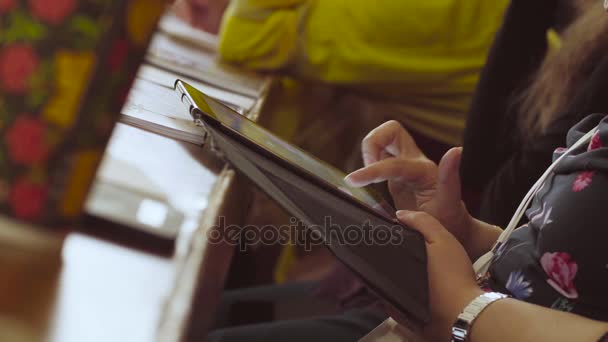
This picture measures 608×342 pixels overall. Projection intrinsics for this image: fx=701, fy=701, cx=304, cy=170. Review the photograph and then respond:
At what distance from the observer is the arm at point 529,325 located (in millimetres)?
570

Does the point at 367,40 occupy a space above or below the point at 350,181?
above

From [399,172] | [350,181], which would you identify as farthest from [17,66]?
[399,172]

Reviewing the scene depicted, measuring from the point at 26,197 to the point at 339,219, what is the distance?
0.23 metres

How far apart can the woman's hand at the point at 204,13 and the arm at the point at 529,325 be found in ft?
4.17

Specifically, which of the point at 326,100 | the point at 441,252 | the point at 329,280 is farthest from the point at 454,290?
the point at 326,100

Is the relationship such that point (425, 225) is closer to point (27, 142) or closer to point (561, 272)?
point (561, 272)

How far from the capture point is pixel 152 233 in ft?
1.66

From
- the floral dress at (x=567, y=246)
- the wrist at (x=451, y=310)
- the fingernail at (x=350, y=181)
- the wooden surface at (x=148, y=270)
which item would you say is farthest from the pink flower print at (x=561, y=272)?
the wooden surface at (x=148, y=270)

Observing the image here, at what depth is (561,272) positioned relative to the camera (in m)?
0.67

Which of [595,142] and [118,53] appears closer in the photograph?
[118,53]

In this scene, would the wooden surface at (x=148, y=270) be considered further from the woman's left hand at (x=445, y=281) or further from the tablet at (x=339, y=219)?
the woman's left hand at (x=445, y=281)

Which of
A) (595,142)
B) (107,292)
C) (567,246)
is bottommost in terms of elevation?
(107,292)
